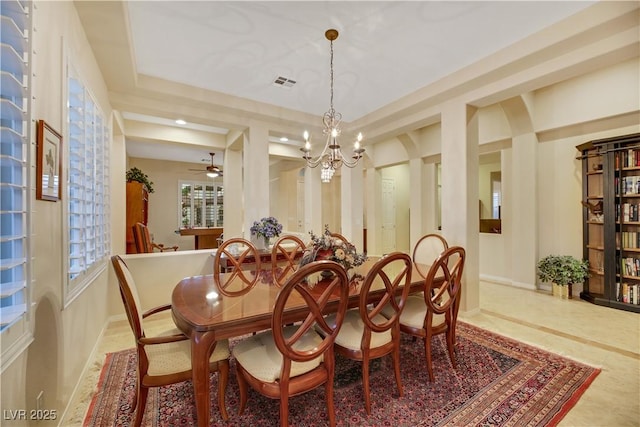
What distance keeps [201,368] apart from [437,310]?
1.66 metres

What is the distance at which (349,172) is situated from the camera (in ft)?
17.3

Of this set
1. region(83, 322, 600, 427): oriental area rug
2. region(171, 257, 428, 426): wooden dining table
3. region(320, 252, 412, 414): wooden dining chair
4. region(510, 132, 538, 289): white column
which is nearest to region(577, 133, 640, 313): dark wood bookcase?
region(510, 132, 538, 289): white column

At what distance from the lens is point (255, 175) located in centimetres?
Answer: 409

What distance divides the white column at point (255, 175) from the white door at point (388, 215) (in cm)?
407

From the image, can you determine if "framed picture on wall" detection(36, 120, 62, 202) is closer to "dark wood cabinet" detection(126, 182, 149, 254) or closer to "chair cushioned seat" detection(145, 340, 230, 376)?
"chair cushioned seat" detection(145, 340, 230, 376)

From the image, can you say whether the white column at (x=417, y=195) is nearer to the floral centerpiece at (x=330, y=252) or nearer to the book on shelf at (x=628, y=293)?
the book on shelf at (x=628, y=293)

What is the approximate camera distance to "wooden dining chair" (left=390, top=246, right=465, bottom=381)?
2.08 meters

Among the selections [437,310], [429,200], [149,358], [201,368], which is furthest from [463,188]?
[149,358]

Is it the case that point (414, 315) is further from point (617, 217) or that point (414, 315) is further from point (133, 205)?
point (133, 205)

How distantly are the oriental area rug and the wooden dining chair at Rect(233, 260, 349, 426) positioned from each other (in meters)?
0.22

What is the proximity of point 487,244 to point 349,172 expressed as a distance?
2982 millimetres

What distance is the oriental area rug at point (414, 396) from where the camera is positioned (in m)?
1.72

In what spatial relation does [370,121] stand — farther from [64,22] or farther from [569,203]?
[64,22]

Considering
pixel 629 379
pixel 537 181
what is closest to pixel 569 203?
pixel 537 181
